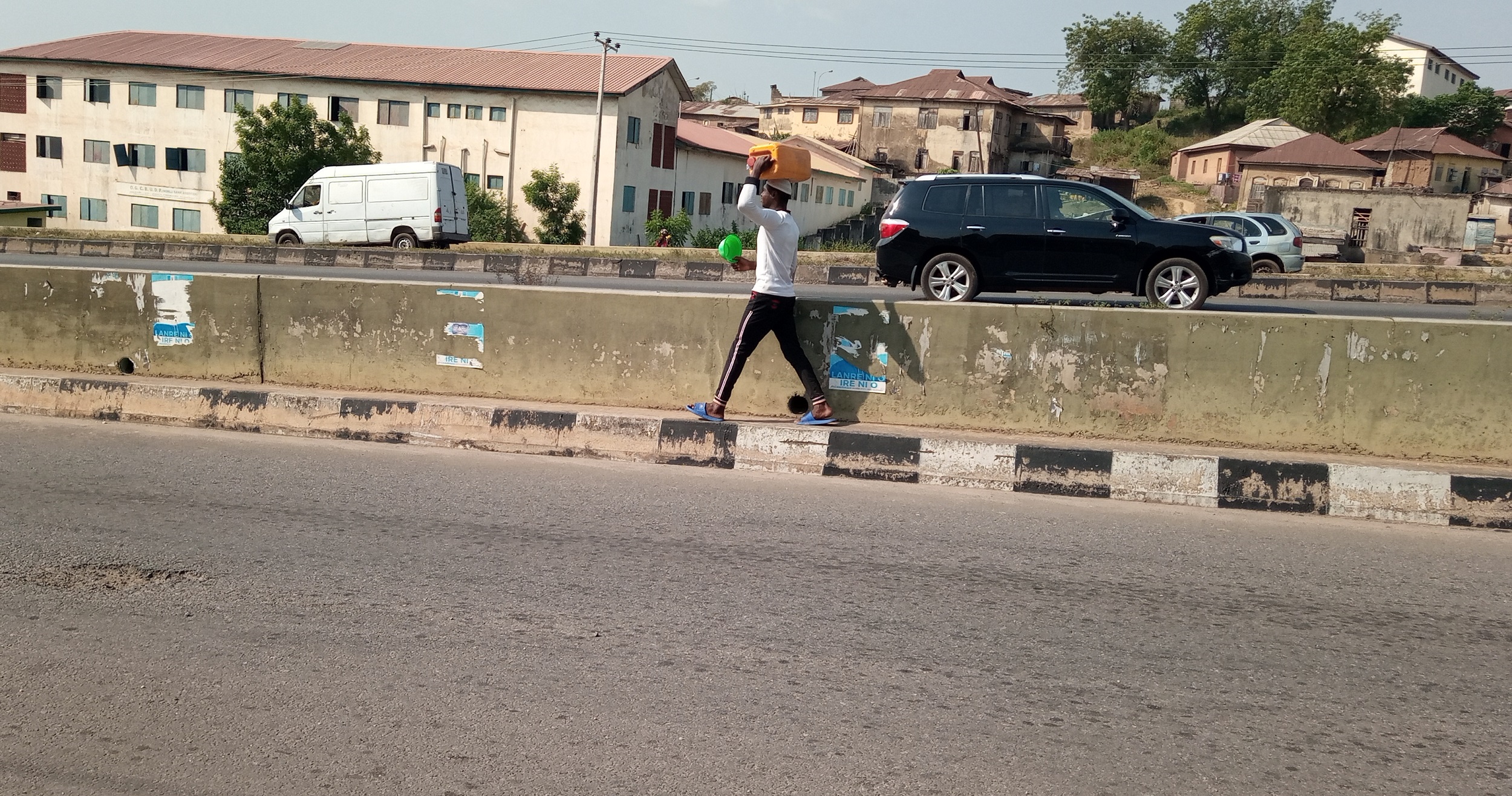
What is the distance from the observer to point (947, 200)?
12.4 metres

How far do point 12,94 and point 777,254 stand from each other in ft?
180

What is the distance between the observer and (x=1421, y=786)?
124 inches

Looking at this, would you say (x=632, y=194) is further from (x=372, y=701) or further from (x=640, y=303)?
(x=372, y=701)

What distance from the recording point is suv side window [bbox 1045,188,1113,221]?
12117mm

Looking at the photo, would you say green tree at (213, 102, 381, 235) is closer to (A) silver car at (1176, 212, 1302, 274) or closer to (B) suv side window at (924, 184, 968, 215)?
(A) silver car at (1176, 212, 1302, 274)

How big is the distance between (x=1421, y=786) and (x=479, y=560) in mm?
3570

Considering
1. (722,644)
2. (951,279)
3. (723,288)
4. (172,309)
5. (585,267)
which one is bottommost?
(722,644)

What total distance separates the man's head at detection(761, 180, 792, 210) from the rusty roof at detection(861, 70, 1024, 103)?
214 ft

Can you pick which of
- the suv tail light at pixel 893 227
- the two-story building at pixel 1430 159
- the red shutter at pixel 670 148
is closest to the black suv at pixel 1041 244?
the suv tail light at pixel 893 227

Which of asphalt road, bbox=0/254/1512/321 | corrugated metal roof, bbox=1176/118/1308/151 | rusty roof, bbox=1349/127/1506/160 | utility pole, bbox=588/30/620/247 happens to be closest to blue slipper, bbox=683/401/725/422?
asphalt road, bbox=0/254/1512/321

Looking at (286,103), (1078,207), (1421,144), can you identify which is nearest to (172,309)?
(1078,207)

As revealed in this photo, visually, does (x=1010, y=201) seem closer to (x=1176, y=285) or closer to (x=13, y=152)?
(x=1176, y=285)

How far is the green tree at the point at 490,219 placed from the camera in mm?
43094

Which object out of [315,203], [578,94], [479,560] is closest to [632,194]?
[578,94]
